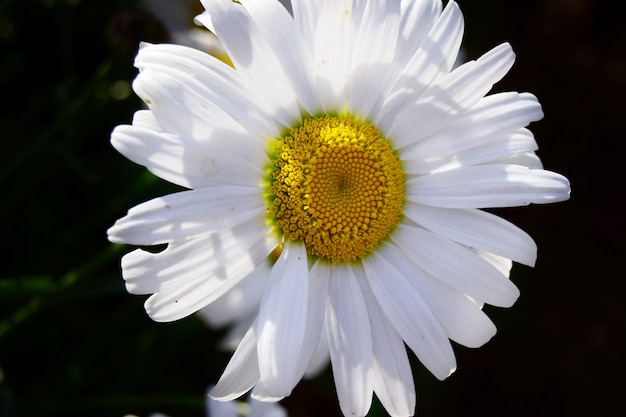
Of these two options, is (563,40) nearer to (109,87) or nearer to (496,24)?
(496,24)

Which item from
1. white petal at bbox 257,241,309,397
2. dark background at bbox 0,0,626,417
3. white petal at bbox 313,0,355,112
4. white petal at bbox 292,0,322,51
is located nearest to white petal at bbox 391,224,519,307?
white petal at bbox 257,241,309,397

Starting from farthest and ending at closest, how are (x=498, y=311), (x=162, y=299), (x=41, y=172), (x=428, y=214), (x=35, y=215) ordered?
(x=498, y=311) < (x=35, y=215) < (x=41, y=172) < (x=428, y=214) < (x=162, y=299)

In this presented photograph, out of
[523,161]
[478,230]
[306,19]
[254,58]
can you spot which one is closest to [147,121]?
[254,58]

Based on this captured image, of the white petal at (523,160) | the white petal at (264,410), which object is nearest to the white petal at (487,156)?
the white petal at (523,160)

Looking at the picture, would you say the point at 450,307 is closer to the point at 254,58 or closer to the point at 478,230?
the point at 478,230

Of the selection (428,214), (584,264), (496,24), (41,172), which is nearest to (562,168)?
(584,264)
